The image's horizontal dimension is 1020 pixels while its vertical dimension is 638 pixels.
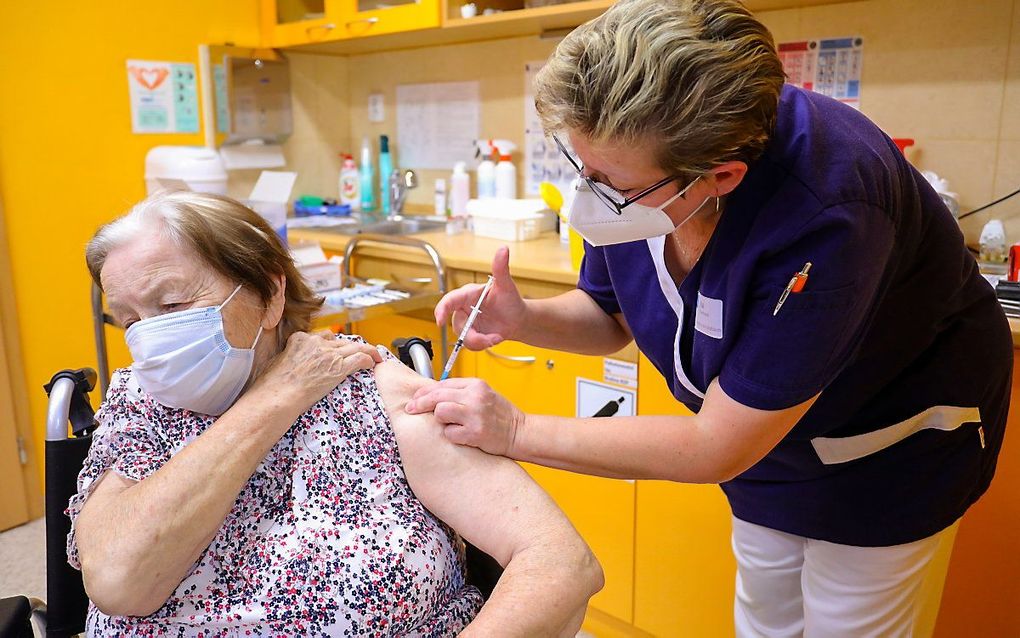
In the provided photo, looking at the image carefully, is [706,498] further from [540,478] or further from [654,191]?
[654,191]

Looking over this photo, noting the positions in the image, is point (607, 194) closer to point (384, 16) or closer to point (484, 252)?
point (484, 252)

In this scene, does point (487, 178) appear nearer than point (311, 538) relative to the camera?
No

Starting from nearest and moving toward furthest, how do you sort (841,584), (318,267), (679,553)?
(841,584)
(679,553)
(318,267)

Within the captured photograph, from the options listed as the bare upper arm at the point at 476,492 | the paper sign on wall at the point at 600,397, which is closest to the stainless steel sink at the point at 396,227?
the paper sign on wall at the point at 600,397

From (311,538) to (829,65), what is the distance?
1.93 m

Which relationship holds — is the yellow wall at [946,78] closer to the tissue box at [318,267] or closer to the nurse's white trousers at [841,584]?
the nurse's white trousers at [841,584]

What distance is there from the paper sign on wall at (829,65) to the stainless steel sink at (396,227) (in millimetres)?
1348

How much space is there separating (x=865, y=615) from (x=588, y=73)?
956 mm

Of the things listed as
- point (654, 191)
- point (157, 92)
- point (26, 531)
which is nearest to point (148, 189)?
point (157, 92)

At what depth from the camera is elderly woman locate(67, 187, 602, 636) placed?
1.03 meters

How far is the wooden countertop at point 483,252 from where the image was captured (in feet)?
7.04

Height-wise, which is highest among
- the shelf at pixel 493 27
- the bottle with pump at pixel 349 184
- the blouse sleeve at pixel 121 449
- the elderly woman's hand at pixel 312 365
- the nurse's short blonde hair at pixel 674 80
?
the shelf at pixel 493 27

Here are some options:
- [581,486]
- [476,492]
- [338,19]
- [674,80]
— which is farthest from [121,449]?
[338,19]

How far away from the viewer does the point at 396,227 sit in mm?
3141
